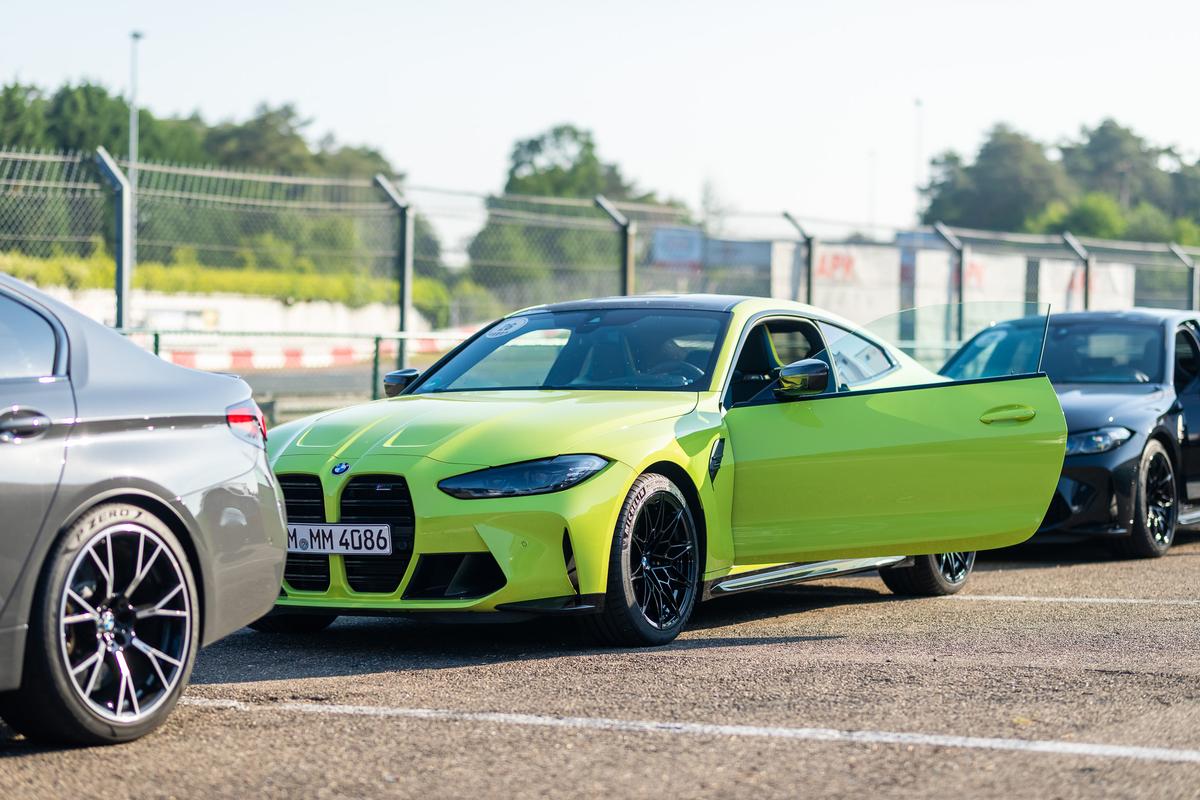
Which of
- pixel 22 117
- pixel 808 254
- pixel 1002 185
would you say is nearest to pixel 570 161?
pixel 1002 185

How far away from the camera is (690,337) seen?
25.2 feet

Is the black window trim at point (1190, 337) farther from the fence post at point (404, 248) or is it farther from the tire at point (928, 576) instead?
the fence post at point (404, 248)

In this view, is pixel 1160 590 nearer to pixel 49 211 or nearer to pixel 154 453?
pixel 154 453

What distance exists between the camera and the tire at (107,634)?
4.66m

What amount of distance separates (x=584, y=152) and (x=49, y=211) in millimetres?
131246

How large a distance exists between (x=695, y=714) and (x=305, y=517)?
2.04m

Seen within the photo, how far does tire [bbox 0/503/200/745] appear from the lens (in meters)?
4.66

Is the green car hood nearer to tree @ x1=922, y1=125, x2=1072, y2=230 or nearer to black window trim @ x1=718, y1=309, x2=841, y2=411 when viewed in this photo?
black window trim @ x1=718, y1=309, x2=841, y2=411

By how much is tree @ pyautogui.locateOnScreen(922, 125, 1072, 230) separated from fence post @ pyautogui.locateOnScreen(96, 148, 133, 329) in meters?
129

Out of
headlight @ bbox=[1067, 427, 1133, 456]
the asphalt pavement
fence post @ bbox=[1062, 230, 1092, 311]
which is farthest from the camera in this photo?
fence post @ bbox=[1062, 230, 1092, 311]

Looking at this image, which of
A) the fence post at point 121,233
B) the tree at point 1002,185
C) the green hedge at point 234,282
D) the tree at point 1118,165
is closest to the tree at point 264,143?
the tree at point 1002,185

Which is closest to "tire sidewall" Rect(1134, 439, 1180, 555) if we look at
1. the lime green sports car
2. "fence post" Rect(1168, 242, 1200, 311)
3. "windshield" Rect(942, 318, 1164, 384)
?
"windshield" Rect(942, 318, 1164, 384)

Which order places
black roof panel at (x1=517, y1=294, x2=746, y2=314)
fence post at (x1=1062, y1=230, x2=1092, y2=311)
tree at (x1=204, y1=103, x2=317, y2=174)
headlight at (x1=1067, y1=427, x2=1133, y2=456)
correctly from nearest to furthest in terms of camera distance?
black roof panel at (x1=517, y1=294, x2=746, y2=314)
headlight at (x1=1067, y1=427, x2=1133, y2=456)
fence post at (x1=1062, y1=230, x2=1092, y2=311)
tree at (x1=204, y1=103, x2=317, y2=174)

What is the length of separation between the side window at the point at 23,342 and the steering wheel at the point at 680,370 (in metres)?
3.19
